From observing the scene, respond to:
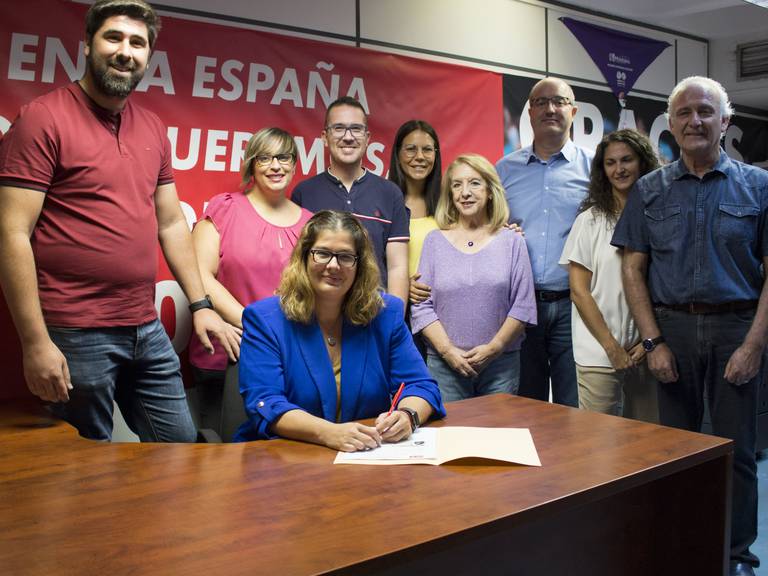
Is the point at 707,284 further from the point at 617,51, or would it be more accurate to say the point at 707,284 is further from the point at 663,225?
the point at 617,51

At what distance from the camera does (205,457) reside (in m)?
1.63

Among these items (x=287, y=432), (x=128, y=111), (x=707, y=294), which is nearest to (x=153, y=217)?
(x=128, y=111)

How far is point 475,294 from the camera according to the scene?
2.85 meters

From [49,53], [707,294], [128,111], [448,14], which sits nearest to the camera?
[128,111]

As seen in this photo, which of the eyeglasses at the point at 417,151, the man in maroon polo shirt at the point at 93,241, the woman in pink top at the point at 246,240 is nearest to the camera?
the man in maroon polo shirt at the point at 93,241

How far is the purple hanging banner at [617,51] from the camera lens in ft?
15.9

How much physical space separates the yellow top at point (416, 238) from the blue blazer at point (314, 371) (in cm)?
99

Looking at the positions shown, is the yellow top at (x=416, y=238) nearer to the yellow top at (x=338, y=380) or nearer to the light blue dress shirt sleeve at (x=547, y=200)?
the light blue dress shirt sleeve at (x=547, y=200)

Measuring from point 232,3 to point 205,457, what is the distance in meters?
2.43

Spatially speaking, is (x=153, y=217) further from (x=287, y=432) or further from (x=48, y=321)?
(x=287, y=432)

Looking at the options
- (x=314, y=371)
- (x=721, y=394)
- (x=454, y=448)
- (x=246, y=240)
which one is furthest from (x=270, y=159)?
(x=721, y=394)

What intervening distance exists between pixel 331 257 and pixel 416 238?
113 cm

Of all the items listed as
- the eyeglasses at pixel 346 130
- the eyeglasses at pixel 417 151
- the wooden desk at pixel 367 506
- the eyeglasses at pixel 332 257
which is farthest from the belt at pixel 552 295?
the eyeglasses at pixel 332 257

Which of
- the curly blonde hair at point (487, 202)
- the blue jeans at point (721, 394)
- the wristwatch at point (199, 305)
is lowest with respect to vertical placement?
the blue jeans at point (721, 394)
